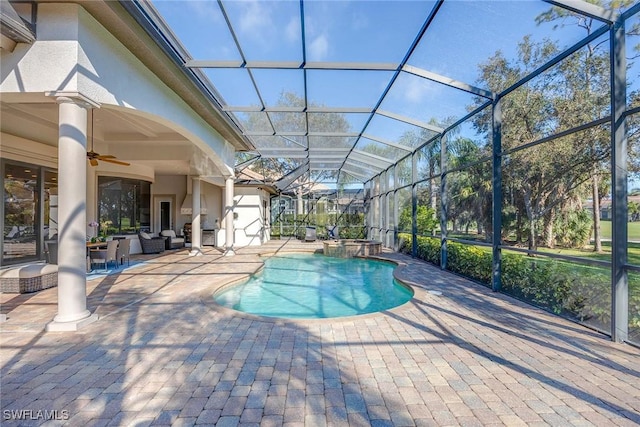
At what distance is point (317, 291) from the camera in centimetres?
780

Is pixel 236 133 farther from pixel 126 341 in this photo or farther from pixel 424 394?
pixel 424 394

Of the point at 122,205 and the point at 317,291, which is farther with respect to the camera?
the point at 122,205

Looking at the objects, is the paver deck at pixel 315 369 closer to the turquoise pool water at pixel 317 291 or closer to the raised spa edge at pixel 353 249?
the turquoise pool water at pixel 317 291

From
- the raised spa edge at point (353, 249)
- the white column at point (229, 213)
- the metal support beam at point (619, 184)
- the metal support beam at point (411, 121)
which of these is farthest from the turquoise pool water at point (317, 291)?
the metal support beam at point (411, 121)

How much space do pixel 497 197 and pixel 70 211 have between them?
7041 mm

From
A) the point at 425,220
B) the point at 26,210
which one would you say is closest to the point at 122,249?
the point at 26,210

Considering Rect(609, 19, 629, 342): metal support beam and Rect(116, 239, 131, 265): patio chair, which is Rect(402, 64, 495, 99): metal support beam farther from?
Rect(116, 239, 131, 265): patio chair

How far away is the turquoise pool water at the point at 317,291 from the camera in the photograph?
6.26 meters

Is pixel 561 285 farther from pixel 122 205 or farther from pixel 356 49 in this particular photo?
pixel 122 205

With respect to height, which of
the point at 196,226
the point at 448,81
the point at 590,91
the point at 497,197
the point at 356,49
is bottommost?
the point at 196,226

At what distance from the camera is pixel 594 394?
2564 millimetres

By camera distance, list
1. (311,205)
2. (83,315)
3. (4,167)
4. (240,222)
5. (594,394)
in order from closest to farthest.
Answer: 1. (594,394)
2. (83,315)
3. (4,167)
4. (240,222)
5. (311,205)

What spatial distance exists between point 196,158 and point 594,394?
10677mm

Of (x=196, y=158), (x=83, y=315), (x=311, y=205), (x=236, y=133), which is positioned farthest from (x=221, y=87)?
(x=311, y=205)
